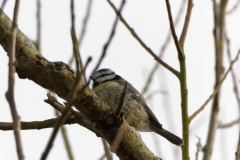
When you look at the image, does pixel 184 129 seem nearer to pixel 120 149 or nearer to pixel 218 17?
pixel 120 149

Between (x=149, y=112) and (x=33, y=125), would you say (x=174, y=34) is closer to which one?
(x=33, y=125)

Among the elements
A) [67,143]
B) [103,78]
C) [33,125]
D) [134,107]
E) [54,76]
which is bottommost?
[54,76]

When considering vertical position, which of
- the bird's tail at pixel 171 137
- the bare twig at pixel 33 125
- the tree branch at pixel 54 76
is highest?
the bird's tail at pixel 171 137

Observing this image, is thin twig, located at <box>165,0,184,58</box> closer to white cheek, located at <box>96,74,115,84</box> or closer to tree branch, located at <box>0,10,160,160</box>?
tree branch, located at <box>0,10,160,160</box>

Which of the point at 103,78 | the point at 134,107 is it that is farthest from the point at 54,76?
the point at 103,78

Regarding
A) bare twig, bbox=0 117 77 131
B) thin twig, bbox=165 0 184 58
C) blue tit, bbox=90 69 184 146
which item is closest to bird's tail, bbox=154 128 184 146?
blue tit, bbox=90 69 184 146

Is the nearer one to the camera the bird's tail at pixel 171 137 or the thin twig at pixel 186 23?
the thin twig at pixel 186 23

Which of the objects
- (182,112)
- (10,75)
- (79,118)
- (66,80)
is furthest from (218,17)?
(10,75)

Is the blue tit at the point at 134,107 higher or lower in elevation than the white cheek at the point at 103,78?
lower

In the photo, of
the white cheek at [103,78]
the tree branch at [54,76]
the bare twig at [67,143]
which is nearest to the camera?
the tree branch at [54,76]

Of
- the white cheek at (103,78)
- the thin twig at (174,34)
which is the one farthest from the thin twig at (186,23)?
the white cheek at (103,78)

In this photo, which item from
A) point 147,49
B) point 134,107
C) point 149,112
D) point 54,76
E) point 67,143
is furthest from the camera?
point 149,112

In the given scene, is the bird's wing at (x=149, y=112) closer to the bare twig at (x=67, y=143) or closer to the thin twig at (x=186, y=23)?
the bare twig at (x=67, y=143)

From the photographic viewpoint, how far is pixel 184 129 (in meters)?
2.30
